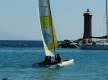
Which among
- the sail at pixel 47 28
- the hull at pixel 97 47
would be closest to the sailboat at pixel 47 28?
the sail at pixel 47 28

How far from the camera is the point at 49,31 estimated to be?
176 ft

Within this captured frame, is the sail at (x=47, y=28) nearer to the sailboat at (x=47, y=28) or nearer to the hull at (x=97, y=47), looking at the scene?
the sailboat at (x=47, y=28)

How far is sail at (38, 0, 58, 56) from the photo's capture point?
175 ft

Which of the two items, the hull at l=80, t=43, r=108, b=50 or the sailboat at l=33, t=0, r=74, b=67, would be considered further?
the hull at l=80, t=43, r=108, b=50

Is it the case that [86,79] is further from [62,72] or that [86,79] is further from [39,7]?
[39,7]

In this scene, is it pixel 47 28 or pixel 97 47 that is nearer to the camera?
pixel 47 28

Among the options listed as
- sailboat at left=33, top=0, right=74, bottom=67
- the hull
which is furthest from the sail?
the hull

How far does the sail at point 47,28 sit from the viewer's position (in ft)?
175

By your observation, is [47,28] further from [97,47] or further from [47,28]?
[97,47]

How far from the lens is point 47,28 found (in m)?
53.8

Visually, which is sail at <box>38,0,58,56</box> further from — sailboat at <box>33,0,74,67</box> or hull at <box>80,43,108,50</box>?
hull at <box>80,43,108,50</box>

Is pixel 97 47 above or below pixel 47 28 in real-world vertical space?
below

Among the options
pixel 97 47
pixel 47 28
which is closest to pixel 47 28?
pixel 47 28

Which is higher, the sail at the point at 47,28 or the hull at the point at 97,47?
the sail at the point at 47,28
